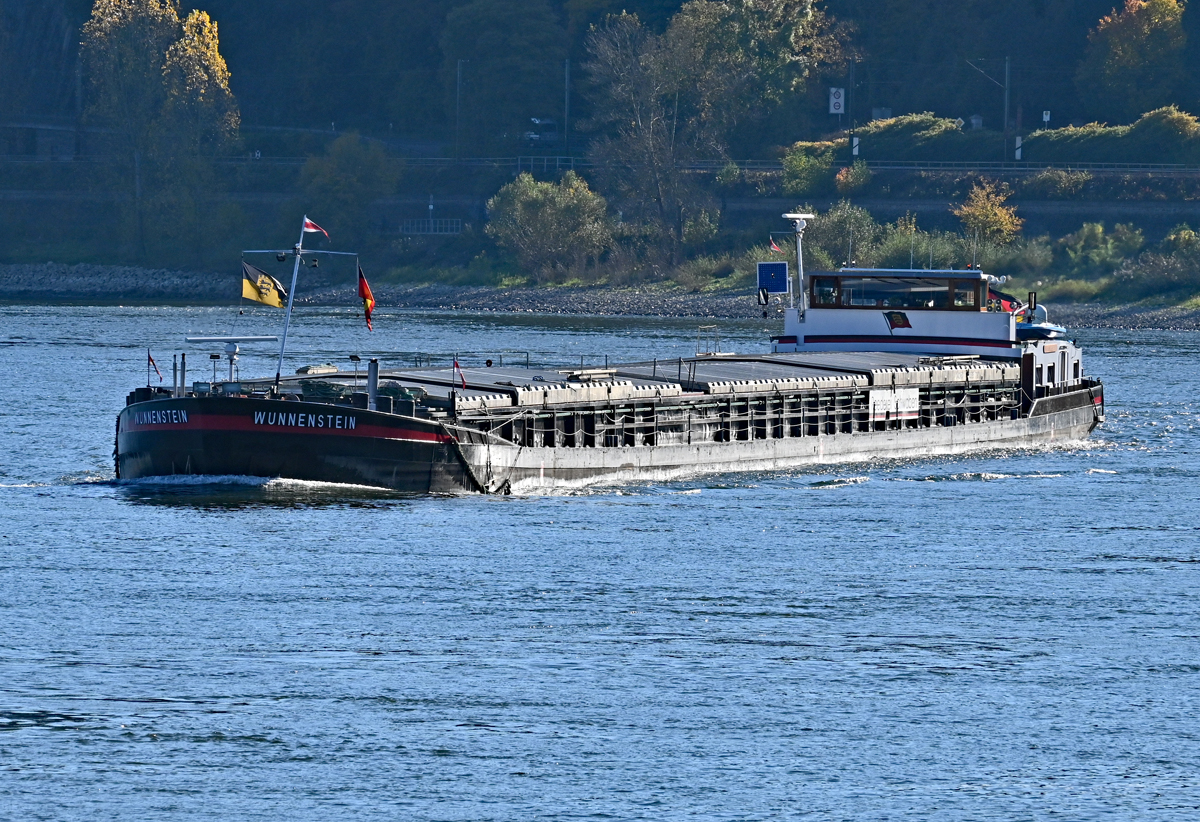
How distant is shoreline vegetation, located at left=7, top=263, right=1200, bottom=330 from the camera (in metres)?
117

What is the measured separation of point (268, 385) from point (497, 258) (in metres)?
115

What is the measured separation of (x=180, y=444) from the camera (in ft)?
125

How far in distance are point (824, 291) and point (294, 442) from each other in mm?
25521

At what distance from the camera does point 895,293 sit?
57.8 m

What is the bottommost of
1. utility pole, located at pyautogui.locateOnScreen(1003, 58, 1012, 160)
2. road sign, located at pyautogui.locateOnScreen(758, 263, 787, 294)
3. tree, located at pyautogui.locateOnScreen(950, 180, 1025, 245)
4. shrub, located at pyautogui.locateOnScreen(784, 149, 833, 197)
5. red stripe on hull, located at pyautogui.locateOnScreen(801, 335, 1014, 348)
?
red stripe on hull, located at pyautogui.locateOnScreen(801, 335, 1014, 348)

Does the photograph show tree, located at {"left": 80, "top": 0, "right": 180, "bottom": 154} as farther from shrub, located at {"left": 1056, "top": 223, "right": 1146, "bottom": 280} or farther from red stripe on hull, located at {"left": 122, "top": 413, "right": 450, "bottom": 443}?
red stripe on hull, located at {"left": 122, "top": 413, "right": 450, "bottom": 443}

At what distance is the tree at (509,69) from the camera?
6811 inches

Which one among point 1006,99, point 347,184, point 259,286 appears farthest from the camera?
point 347,184

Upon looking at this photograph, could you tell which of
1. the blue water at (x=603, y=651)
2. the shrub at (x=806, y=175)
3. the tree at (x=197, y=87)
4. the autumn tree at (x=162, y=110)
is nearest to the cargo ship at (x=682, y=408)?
the blue water at (x=603, y=651)

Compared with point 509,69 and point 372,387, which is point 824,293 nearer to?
point 372,387

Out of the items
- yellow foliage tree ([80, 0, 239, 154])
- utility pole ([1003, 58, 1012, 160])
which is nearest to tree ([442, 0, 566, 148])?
yellow foliage tree ([80, 0, 239, 154])

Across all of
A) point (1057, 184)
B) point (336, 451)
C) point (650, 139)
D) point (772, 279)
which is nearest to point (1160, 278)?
point (1057, 184)

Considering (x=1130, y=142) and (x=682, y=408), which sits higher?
(x=1130, y=142)

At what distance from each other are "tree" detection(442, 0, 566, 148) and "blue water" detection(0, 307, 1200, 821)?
5180 inches
